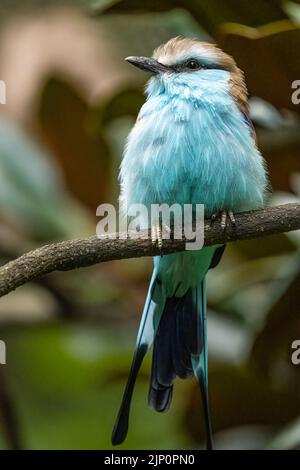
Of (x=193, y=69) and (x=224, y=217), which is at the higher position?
(x=193, y=69)

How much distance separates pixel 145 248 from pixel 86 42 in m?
1.88

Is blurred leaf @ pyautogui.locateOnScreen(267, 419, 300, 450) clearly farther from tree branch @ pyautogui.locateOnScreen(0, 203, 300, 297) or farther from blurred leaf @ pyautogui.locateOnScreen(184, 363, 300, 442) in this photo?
tree branch @ pyautogui.locateOnScreen(0, 203, 300, 297)

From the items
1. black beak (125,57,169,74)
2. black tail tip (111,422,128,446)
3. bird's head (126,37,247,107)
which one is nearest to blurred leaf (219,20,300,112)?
bird's head (126,37,247,107)

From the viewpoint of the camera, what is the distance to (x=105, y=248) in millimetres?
2148

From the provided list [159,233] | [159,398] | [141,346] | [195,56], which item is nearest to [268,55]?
[195,56]

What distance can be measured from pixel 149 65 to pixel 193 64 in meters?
0.13

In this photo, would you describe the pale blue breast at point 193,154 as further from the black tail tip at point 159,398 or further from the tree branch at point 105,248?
the black tail tip at point 159,398

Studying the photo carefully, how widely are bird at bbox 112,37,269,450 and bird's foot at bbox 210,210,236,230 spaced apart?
0.01 meters

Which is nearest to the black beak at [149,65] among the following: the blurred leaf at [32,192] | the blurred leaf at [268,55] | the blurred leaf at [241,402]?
the blurred leaf at [268,55]

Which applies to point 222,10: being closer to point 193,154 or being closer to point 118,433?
point 193,154

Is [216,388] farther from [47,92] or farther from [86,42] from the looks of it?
[86,42]

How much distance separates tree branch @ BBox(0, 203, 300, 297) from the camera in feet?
6.81

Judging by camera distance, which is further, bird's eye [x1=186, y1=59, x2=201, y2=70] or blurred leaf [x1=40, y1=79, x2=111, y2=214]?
blurred leaf [x1=40, y1=79, x2=111, y2=214]

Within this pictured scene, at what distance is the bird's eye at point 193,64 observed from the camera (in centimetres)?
294
